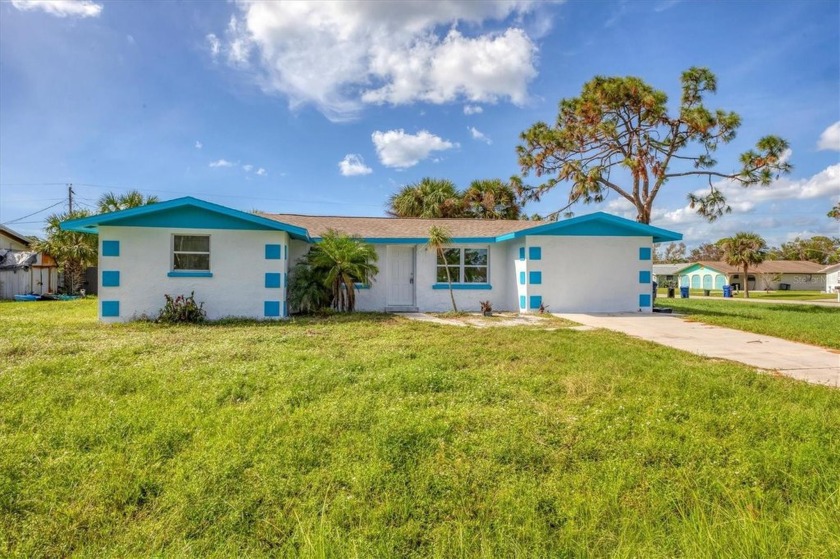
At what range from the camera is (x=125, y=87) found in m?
12.2

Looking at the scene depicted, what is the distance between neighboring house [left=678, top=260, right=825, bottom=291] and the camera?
48188mm

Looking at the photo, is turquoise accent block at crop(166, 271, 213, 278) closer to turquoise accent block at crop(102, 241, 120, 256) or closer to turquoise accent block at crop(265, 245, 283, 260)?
turquoise accent block at crop(102, 241, 120, 256)

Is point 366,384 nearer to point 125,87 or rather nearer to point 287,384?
point 287,384

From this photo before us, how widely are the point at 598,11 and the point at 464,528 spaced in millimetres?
12091

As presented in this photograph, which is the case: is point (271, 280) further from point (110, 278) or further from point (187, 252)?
point (110, 278)

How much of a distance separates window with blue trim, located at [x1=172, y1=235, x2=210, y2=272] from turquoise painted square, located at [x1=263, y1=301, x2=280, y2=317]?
1799 millimetres

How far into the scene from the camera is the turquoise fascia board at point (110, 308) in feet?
33.3

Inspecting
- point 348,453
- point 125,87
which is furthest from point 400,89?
point 348,453

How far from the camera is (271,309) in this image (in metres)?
11.0

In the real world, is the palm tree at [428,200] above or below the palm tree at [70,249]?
above

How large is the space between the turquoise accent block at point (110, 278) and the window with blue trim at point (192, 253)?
4.43 feet

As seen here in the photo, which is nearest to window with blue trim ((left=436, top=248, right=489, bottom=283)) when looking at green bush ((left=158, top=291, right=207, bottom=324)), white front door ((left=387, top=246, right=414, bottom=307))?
white front door ((left=387, top=246, right=414, bottom=307))

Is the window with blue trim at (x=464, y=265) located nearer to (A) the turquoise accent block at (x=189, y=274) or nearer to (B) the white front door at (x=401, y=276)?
(B) the white front door at (x=401, y=276)

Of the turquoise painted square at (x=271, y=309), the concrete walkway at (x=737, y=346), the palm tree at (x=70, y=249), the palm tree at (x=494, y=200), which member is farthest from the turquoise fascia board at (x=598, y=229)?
the palm tree at (x=70, y=249)
